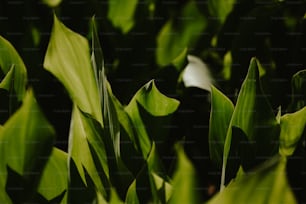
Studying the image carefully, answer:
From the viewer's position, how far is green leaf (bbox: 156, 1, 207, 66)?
931 mm

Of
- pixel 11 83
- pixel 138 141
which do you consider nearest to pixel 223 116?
pixel 138 141

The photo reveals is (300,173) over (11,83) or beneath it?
beneath

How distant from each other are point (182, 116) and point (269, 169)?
1.52ft

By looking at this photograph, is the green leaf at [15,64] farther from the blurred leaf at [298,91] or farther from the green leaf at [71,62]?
the blurred leaf at [298,91]

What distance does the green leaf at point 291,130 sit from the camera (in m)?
0.72

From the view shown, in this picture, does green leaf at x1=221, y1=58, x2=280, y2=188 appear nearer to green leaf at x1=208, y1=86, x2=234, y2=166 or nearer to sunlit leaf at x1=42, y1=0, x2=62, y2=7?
green leaf at x1=208, y1=86, x2=234, y2=166

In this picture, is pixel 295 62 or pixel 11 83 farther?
pixel 295 62

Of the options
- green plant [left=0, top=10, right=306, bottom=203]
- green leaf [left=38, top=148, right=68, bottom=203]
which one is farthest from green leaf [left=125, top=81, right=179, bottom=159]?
green leaf [left=38, top=148, right=68, bottom=203]

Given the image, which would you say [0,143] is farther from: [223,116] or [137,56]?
[137,56]

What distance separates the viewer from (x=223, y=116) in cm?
71

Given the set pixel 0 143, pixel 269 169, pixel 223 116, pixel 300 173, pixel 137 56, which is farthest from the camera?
pixel 137 56

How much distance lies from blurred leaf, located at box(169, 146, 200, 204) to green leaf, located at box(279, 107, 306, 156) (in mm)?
297

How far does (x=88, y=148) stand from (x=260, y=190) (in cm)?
25

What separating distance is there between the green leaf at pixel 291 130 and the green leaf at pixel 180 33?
9.1 inches
